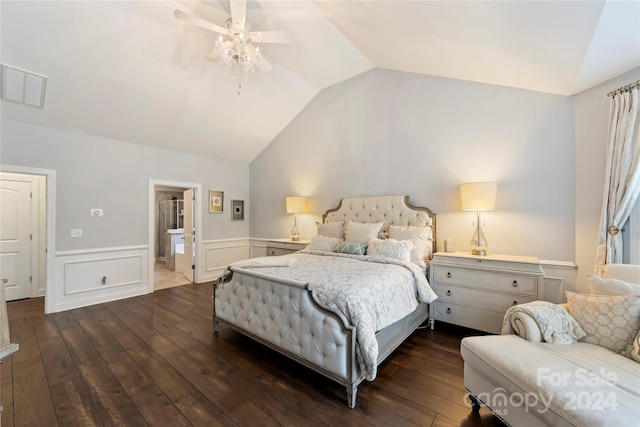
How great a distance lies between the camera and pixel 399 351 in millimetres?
2535

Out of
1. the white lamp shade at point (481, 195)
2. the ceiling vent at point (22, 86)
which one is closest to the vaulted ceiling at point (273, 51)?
the ceiling vent at point (22, 86)

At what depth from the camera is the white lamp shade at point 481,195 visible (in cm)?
283

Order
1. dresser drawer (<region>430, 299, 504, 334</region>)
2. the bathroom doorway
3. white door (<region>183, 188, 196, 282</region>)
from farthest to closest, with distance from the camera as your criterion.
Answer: white door (<region>183, 188, 196, 282</region>)
the bathroom doorway
dresser drawer (<region>430, 299, 504, 334</region>)

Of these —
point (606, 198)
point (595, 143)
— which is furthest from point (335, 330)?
point (595, 143)

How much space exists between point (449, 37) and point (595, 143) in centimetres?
172

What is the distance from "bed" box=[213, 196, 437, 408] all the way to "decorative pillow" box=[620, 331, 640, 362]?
4.32 ft

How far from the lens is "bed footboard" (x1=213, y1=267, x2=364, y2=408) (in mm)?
1816

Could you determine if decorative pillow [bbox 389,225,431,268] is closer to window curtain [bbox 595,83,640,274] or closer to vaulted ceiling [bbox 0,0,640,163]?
window curtain [bbox 595,83,640,274]

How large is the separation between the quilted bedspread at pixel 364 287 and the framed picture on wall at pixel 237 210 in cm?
304

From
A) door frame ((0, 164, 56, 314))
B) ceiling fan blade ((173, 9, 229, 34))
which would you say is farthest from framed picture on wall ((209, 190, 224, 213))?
ceiling fan blade ((173, 9, 229, 34))

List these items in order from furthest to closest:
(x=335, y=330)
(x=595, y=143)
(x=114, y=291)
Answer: (x=114, y=291)
(x=595, y=143)
(x=335, y=330)

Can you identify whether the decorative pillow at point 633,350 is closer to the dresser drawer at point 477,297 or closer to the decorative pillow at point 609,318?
the decorative pillow at point 609,318

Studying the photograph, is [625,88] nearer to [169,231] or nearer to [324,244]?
[324,244]

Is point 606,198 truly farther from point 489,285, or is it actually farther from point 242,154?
point 242,154
